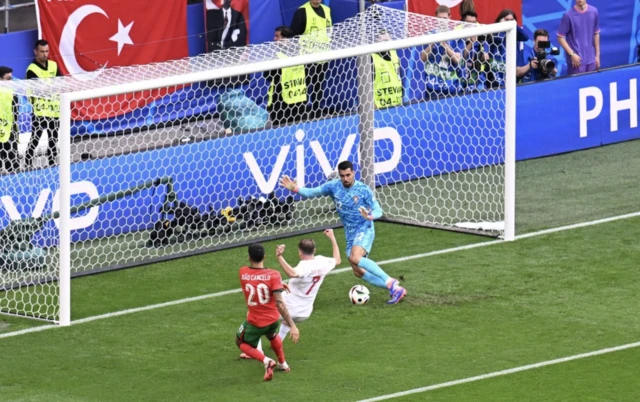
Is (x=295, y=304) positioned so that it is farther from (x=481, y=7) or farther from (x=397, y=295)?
(x=481, y=7)

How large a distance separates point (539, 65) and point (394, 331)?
8.81m

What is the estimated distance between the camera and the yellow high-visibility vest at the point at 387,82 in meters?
22.5

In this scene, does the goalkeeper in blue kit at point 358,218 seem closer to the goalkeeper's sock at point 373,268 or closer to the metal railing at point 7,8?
the goalkeeper's sock at point 373,268

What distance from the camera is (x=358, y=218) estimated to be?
17.9 metres

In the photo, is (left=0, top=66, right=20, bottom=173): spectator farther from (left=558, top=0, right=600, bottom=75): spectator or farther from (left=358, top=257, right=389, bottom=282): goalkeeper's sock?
(left=558, top=0, right=600, bottom=75): spectator

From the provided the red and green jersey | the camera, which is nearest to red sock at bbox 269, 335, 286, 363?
the red and green jersey

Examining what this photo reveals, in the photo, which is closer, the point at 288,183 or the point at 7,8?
the point at 288,183

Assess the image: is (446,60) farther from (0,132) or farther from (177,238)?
(0,132)

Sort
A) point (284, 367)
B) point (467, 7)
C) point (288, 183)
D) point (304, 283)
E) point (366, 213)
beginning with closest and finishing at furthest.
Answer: point (284, 367)
point (304, 283)
point (288, 183)
point (366, 213)
point (467, 7)

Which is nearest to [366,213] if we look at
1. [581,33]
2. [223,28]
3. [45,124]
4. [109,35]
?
[45,124]

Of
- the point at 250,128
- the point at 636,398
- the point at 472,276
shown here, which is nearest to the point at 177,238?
the point at 250,128

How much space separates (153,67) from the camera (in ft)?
67.7

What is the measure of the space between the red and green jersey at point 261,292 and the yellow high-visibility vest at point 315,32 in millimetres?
6057

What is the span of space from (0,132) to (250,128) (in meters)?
3.59
